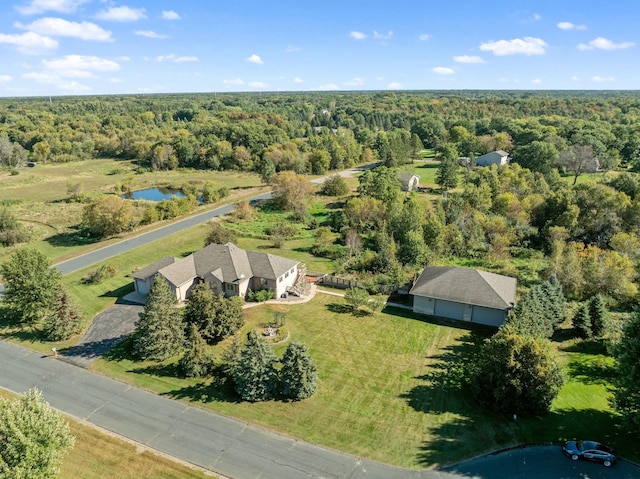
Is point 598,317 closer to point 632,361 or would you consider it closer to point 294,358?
point 632,361

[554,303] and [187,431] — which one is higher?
[554,303]

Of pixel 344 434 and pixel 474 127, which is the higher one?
pixel 474 127

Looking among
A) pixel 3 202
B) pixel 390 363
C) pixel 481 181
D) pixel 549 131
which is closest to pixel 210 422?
pixel 390 363

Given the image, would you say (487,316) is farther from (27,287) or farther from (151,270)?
(27,287)

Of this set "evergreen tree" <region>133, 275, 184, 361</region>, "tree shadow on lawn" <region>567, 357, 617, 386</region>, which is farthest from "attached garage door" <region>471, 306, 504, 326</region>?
"evergreen tree" <region>133, 275, 184, 361</region>

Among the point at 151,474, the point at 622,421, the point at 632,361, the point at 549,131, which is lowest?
the point at 151,474

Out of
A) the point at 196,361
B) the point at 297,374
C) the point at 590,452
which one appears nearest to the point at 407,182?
the point at 297,374

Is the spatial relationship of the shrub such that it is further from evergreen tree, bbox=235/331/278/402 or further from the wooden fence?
evergreen tree, bbox=235/331/278/402
